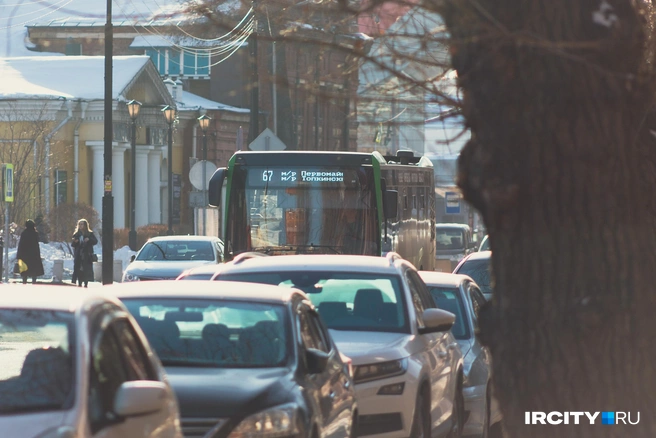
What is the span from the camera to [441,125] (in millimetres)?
5168

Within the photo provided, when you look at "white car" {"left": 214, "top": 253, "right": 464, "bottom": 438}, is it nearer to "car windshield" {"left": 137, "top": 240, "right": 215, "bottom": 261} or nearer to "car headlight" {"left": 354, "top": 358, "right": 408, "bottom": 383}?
"car headlight" {"left": 354, "top": 358, "right": 408, "bottom": 383}

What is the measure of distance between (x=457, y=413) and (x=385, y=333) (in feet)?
5.22

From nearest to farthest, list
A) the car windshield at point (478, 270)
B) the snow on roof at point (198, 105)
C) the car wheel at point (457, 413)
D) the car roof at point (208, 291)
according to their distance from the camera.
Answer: the car roof at point (208, 291)
the car wheel at point (457, 413)
the car windshield at point (478, 270)
the snow on roof at point (198, 105)

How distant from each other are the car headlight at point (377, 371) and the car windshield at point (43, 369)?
3760 mm

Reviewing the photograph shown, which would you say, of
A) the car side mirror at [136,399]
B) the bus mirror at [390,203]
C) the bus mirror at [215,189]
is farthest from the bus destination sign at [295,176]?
the car side mirror at [136,399]

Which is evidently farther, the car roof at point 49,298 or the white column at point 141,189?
the white column at point 141,189

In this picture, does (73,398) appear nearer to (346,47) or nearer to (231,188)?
(346,47)

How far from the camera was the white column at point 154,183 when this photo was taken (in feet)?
185

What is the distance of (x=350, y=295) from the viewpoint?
33.5 ft

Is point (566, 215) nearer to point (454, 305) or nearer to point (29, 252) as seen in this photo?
point (454, 305)

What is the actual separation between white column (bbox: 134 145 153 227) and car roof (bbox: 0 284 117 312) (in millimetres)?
49025

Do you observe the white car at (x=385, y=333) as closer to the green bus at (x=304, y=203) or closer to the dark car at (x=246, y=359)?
the dark car at (x=246, y=359)

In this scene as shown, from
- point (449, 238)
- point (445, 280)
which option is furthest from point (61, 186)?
point (445, 280)

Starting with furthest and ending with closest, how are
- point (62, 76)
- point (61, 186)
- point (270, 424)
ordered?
point (62, 76) → point (61, 186) → point (270, 424)
